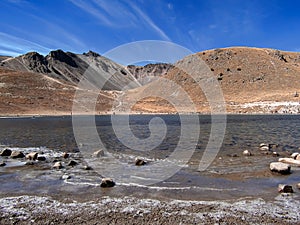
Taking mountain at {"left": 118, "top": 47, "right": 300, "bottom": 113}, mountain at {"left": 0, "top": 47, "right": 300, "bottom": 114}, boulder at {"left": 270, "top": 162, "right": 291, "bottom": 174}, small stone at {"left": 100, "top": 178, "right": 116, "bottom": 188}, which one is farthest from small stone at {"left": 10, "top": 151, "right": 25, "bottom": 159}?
mountain at {"left": 118, "top": 47, "right": 300, "bottom": 113}

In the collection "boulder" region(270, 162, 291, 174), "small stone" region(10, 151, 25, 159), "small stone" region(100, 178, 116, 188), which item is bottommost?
"small stone" region(10, 151, 25, 159)

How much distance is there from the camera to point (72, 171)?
60.4ft

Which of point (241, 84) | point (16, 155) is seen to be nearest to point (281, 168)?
point (16, 155)

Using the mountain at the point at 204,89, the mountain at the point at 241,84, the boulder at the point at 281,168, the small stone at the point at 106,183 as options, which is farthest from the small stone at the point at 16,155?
the mountain at the point at 241,84

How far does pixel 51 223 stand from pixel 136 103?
13534 centimetres

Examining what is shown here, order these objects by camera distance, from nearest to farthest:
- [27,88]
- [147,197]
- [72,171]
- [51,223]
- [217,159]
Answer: [51,223] → [147,197] → [72,171] → [217,159] → [27,88]

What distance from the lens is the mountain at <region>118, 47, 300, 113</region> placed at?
11006 centimetres

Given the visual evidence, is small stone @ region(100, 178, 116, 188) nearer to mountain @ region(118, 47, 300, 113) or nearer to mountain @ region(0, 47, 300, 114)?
mountain @ region(118, 47, 300, 113)

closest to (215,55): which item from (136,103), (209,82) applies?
(209,82)

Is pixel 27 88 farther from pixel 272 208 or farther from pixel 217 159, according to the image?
pixel 272 208

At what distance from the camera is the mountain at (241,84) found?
11006cm

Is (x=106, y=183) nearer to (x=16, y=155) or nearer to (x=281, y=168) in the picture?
(x=281, y=168)

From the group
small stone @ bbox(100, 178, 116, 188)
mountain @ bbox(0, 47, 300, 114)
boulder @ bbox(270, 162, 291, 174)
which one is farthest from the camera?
mountain @ bbox(0, 47, 300, 114)

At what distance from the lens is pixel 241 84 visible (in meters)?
138
